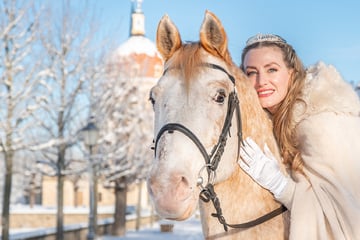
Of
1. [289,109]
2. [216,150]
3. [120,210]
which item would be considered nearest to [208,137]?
[216,150]

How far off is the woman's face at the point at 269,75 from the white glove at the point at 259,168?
1.49 feet

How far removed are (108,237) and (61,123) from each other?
8.54 m

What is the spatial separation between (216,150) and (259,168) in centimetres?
43

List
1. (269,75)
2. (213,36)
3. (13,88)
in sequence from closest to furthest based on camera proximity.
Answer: (213,36), (269,75), (13,88)

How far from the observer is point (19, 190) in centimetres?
5991

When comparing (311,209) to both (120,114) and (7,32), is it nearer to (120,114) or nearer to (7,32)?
(7,32)

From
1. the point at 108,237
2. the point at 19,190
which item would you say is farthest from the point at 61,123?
the point at 19,190

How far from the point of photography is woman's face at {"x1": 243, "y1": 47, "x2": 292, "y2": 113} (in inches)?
129

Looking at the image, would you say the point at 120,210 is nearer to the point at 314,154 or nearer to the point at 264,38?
the point at 264,38

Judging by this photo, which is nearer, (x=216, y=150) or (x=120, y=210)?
(x=216, y=150)

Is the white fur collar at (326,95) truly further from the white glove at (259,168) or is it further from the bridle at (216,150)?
the bridle at (216,150)

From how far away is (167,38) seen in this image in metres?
2.95

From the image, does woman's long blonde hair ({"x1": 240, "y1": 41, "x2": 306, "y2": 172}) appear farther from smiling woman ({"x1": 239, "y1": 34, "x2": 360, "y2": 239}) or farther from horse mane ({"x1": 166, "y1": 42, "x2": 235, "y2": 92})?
horse mane ({"x1": 166, "y1": 42, "x2": 235, "y2": 92})

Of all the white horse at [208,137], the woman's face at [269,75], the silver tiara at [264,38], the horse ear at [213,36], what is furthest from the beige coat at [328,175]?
the horse ear at [213,36]
